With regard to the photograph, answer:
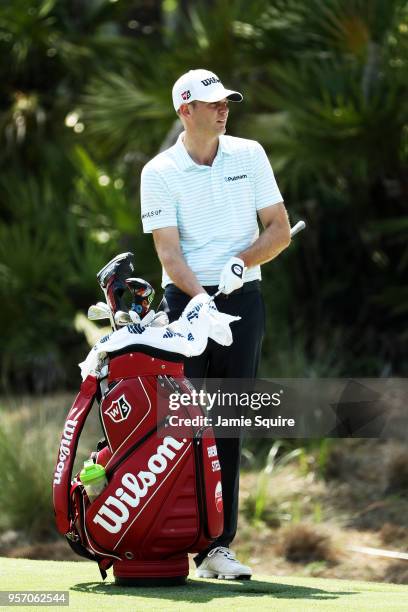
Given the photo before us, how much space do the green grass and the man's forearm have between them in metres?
1.14

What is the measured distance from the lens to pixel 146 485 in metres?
4.32

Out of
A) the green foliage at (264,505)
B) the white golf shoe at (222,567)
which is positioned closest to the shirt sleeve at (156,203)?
the white golf shoe at (222,567)

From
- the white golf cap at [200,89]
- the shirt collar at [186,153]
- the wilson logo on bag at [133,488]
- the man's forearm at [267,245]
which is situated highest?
the white golf cap at [200,89]

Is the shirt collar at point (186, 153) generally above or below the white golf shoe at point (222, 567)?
above

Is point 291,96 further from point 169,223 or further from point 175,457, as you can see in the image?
point 175,457

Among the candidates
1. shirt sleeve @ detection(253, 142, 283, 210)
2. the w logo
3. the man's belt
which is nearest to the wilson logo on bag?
the w logo

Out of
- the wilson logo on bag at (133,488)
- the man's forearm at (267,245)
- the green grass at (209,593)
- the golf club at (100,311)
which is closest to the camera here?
the green grass at (209,593)

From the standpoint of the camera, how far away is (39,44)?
1194 cm

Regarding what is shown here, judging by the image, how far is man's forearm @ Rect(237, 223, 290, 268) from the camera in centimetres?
500

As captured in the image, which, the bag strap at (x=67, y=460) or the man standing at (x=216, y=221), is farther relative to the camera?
the man standing at (x=216, y=221)

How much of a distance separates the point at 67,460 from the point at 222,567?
2.57 ft

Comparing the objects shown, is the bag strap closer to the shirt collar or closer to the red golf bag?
the red golf bag

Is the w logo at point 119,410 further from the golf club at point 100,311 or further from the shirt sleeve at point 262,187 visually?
the shirt sleeve at point 262,187

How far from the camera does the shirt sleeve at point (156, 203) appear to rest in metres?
5.06
